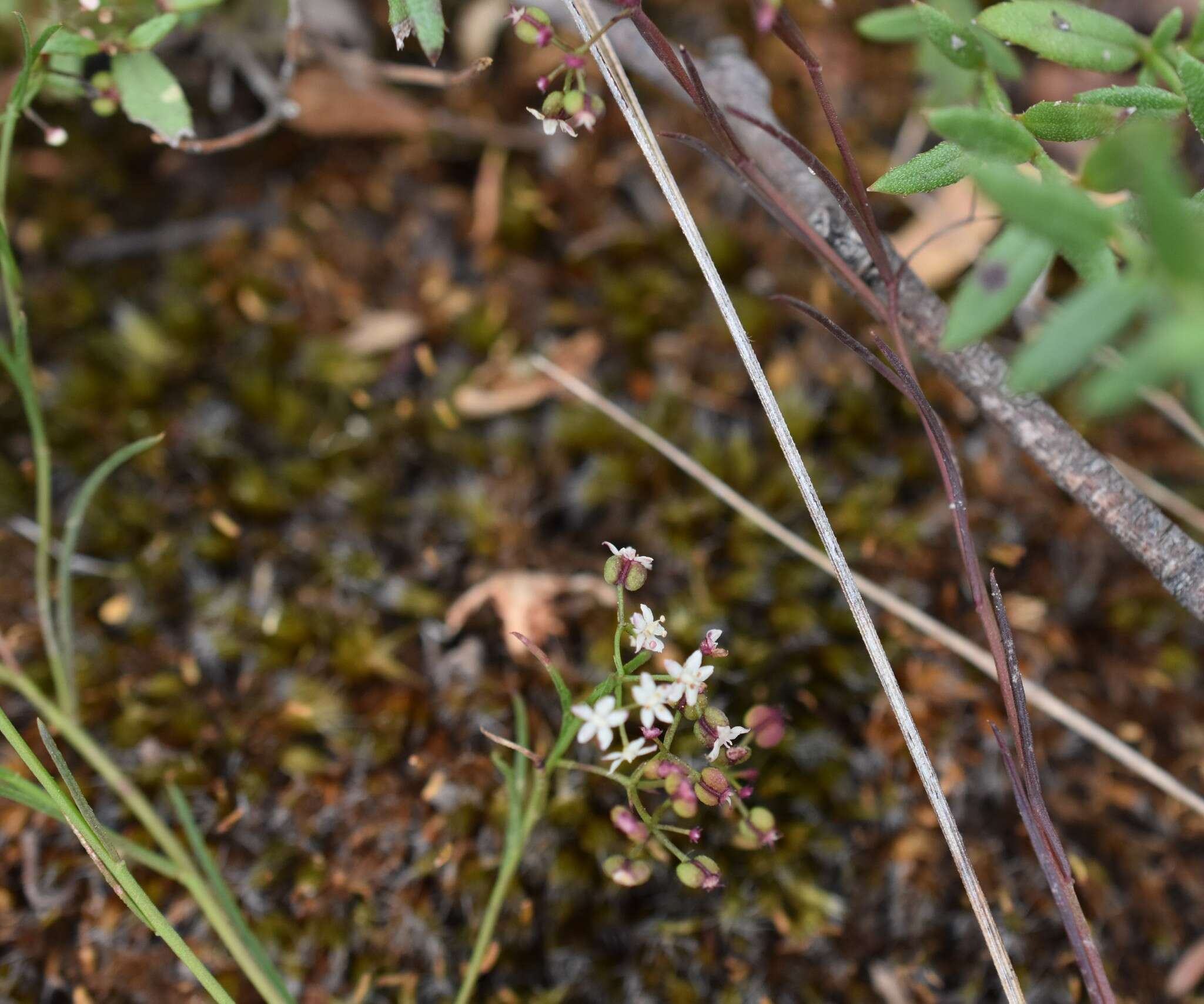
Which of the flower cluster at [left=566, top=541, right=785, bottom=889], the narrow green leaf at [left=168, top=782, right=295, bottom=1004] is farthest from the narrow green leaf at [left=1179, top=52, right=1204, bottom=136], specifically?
the narrow green leaf at [left=168, top=782, right=295, bottom=1004]

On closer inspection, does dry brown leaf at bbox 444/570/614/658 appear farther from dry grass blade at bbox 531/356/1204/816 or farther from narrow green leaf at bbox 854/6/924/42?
narrow green leaf at bbox 854/6/924/42

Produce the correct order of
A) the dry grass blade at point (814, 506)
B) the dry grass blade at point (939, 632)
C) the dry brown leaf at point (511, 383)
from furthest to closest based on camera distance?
the dry brown leaf at point (511, 383) < the dry grass blade at point (939, 632) < the dry grass blade at point (814, 506)

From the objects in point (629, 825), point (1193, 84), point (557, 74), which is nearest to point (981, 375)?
point (1193, 84)

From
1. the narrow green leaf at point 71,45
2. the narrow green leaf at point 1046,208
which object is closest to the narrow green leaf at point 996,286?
the narrow green leaf at point 1046,208

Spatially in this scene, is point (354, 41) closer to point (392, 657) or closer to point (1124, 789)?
point (392, 657)

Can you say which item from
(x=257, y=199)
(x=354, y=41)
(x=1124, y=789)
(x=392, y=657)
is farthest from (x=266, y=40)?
(x=1124, y=789)

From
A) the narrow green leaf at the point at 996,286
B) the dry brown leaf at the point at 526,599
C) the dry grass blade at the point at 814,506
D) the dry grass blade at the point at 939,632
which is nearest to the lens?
the narrow green leaf at the point at 996,286

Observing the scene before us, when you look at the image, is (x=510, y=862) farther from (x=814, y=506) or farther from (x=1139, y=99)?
(x=1139, y=99)

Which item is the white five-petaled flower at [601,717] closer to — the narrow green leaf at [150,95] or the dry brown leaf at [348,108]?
the narrow green leaf at [150,95]
